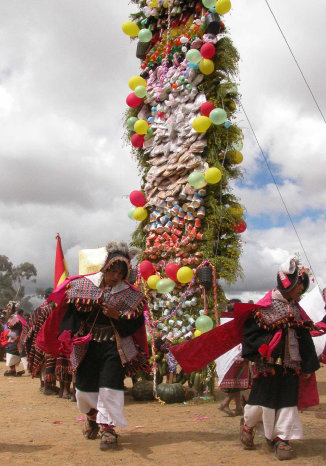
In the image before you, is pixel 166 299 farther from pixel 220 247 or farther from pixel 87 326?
pixel 87 326

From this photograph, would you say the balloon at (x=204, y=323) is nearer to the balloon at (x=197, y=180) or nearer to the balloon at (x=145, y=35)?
the balloon at (x=197, y=180)

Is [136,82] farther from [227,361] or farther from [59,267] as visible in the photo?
[227,361]

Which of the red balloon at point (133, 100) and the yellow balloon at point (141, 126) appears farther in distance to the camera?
the red balloon at point (133, 100)

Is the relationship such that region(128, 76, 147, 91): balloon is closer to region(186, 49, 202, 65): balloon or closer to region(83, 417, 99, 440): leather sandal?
region(186, 49, 202, 65): balloon

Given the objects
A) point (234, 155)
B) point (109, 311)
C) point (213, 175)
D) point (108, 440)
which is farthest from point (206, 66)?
point (108, 440)

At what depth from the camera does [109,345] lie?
15.0 feet

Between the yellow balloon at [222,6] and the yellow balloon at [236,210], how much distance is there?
3.09 meters

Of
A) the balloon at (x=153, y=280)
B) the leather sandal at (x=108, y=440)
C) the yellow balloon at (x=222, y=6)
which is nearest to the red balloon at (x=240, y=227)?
the balloon at (x=153, y=280)

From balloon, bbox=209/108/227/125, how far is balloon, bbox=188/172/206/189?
0.85 m

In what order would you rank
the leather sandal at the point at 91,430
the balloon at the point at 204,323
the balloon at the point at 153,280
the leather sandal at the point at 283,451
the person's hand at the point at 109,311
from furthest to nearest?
the balloon at the point at 153,280
the balloon at the point at 204,323
the leather sandal at the point at 91,430
the person's hand at the point at 109,311
the leather sandal at the point at 283,451

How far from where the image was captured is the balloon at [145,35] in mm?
8461

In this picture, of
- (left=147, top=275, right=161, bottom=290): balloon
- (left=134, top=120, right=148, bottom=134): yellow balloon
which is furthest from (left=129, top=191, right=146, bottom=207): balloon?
(left=147, top=275, right=161, bottom=290): balloon

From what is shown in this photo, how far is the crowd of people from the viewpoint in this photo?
13.4ft

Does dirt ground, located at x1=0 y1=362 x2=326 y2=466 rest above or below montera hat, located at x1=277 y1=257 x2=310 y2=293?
below
